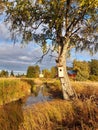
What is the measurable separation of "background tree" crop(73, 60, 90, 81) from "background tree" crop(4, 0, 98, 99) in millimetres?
35189

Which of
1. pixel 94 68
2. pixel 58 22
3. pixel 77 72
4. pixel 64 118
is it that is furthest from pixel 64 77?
pixel 94 68

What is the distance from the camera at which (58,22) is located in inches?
775

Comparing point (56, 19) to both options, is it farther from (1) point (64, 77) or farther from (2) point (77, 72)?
(2) point (77, 72)

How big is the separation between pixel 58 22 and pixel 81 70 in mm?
42085

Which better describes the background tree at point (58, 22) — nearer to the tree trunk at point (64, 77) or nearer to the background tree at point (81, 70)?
the tree trunk at point (64, 77)

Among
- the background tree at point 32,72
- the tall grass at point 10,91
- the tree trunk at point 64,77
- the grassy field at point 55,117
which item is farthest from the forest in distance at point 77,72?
the grassy field at point 55,117

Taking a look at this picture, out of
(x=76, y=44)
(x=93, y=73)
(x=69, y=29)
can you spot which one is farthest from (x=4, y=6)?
(x=93, y=73)

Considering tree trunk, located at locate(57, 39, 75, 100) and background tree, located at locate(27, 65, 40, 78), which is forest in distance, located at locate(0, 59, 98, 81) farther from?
tree trunk, located at locate(57, 39, 75, 100)

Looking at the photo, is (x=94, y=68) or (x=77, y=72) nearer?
(x=77, y=72)

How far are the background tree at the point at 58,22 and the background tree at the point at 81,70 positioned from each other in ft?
115

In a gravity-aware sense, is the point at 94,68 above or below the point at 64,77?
above

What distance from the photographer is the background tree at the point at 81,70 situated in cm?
5822

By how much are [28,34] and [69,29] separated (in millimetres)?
2835

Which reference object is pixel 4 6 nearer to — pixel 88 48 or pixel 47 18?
pixel 47 18
